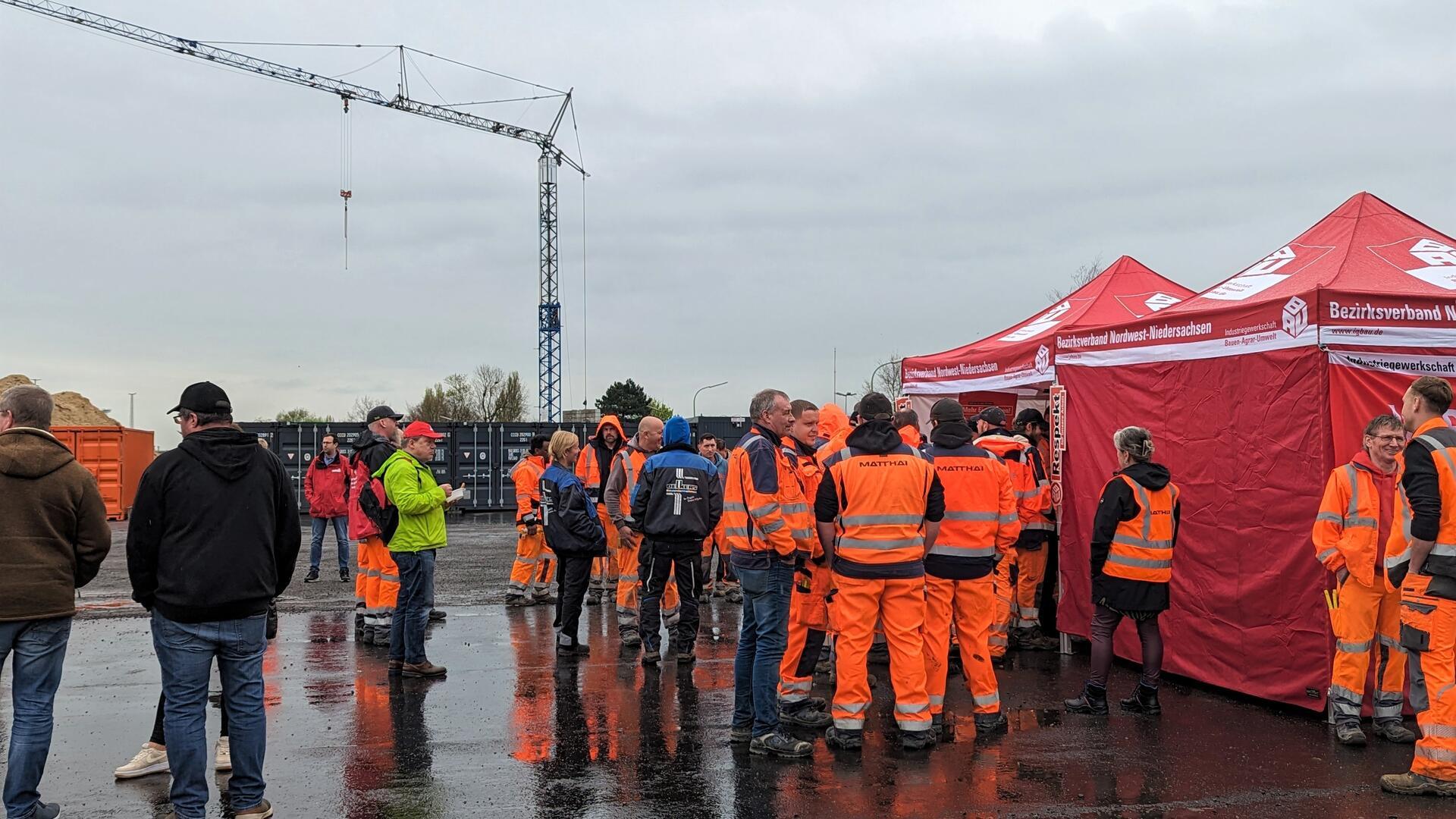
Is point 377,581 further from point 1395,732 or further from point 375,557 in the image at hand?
point 1395,732

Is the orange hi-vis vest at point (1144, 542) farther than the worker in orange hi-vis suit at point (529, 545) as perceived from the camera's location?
No

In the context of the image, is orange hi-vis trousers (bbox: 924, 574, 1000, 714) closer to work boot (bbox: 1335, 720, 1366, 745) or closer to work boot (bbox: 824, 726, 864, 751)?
work boot (bbox: 824, 726, 864, 751)

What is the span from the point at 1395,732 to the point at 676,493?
16.2 feet

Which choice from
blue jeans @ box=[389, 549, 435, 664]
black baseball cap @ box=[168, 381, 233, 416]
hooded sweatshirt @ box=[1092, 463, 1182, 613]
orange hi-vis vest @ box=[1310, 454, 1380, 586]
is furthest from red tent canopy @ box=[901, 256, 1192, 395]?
black baseball cap @ box=[168, 381, 233, 416]

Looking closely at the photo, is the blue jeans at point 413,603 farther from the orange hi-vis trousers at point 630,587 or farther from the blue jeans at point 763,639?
the blue jeans at point 763,639

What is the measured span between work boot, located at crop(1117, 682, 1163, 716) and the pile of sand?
35.6m

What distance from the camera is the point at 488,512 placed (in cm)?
2861

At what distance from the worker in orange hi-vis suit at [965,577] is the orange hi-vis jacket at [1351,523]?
1897 mm

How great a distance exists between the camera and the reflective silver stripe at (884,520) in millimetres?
5902

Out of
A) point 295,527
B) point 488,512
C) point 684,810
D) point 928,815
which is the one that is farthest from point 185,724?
point 488,512

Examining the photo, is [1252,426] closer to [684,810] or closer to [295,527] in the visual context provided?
[684,810]

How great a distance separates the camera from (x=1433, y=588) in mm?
5324

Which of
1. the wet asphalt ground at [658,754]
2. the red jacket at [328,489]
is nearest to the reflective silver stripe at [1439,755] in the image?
the wet asphalt ground at [658,754]

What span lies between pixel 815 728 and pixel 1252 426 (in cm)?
370
